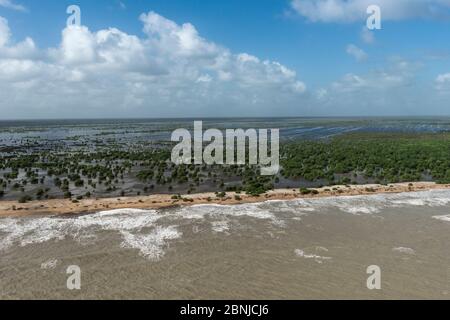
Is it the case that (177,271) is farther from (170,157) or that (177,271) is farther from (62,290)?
(170,157)

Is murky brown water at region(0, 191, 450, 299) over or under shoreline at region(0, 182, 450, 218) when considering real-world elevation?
under

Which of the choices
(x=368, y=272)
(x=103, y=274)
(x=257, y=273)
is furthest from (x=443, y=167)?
(x=103, y=274)

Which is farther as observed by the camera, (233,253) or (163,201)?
(163,201)

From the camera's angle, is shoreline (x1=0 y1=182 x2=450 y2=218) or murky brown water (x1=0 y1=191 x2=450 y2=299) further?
shoreline (x1=0 y1=182 x2=450 y2=218)

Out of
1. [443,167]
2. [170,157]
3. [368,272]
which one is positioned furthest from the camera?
[170,157]

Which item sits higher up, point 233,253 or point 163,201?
point 163,201
